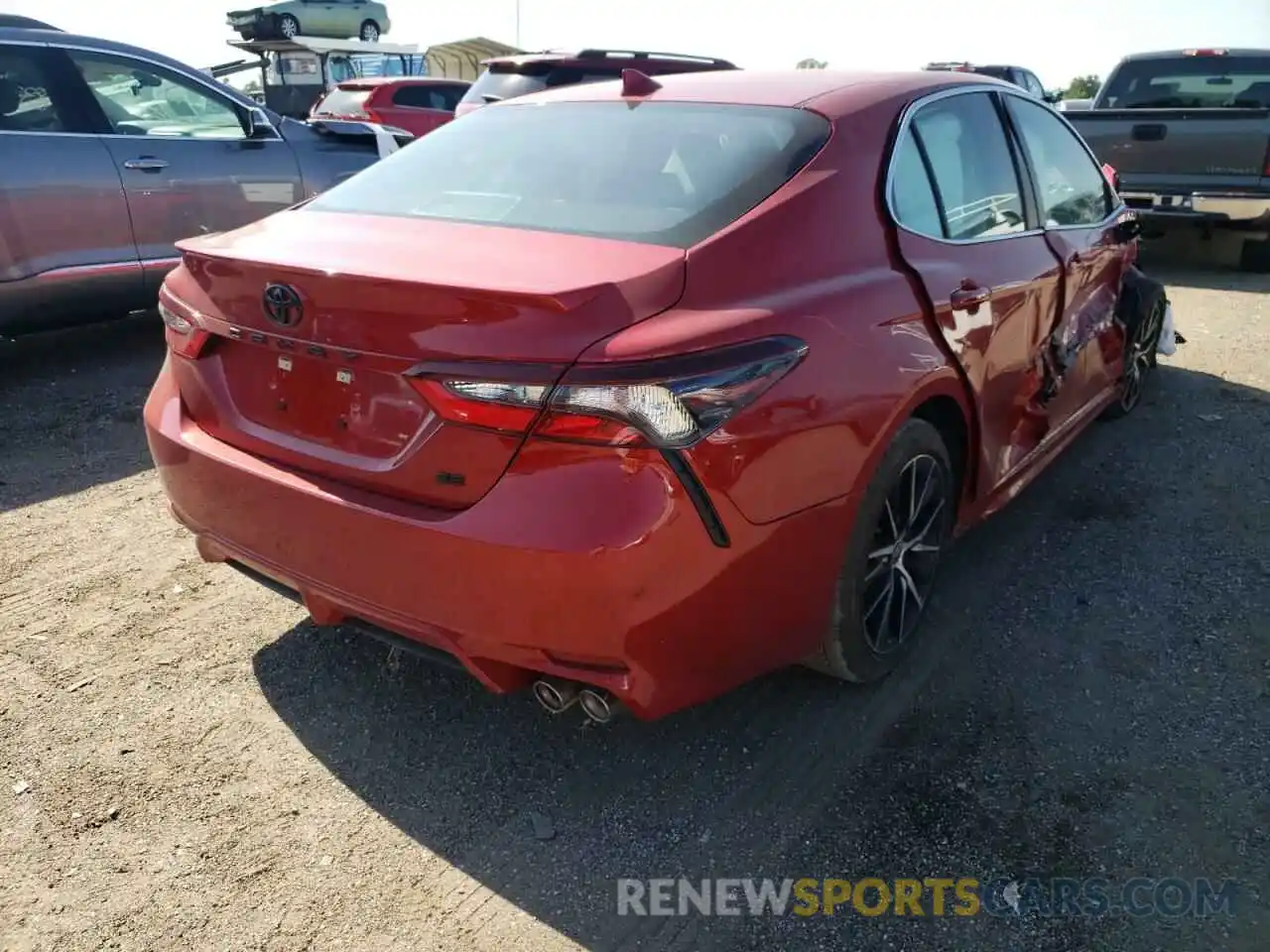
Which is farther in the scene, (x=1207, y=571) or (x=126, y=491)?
(x=126, y=491)

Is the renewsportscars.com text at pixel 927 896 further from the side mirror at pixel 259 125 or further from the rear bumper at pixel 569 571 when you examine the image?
the side mirror at pixel 259 125

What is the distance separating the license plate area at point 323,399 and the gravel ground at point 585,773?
34.1 inches

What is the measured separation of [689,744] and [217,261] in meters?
1.74

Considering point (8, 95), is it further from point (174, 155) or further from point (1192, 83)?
point (1192, 83)

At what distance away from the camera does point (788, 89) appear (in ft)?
9.55

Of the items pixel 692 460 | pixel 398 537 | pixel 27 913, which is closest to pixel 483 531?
pixel 398 537

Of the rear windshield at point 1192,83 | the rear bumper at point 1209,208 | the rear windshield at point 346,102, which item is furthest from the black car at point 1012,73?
the rear windshield at point 346,102

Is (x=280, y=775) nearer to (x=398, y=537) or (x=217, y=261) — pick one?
(x=398, y=537)

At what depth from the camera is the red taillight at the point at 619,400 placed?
6.50 ft

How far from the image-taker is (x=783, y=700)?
2875 millimetres

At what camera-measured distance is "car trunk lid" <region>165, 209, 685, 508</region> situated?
6.79 ft

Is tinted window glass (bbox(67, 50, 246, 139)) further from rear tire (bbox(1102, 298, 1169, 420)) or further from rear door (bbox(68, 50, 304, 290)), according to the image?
rear tire (bbox(1102, 298, 1169, 420))

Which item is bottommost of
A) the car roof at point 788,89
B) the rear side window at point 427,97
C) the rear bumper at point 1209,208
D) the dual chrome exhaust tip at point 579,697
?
the rear bumper at point 1209,208

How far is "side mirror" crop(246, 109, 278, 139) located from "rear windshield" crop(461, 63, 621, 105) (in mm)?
1803
